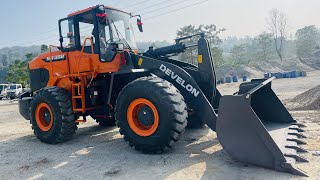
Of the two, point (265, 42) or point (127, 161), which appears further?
point (265, 42)

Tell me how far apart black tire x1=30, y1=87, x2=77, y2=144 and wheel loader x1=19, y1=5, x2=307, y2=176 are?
0.02 meters

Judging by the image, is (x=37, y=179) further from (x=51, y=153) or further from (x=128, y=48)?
(x=128, y=48)

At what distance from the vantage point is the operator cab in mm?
6379

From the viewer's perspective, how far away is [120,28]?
22.3 feet

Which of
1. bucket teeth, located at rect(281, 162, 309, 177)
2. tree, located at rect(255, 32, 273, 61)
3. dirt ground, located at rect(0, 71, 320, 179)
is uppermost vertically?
tree, located at rect(255, 32, 273, 61)

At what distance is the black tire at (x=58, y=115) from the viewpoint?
256 inches

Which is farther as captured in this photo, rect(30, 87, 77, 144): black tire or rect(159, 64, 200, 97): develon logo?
rect(30, 87, 77, 144): black tire

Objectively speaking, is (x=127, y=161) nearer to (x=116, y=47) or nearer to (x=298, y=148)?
(x=116, y=47)

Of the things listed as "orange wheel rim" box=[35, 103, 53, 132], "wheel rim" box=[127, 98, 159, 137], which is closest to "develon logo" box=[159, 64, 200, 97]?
"wheel rim" box=[127, 98, 159, 137]

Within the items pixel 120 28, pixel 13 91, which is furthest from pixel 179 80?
pixel 13 91

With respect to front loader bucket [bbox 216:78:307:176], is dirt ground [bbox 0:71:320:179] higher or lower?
lower

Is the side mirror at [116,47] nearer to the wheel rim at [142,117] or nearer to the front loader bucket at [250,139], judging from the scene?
the wheel rim at [142,117]

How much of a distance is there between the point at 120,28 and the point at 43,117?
2.84 m

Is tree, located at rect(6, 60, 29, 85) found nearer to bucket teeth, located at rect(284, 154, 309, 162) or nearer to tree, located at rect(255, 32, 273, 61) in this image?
bucket teeth, located at rect(284, 154, 309, 162)
